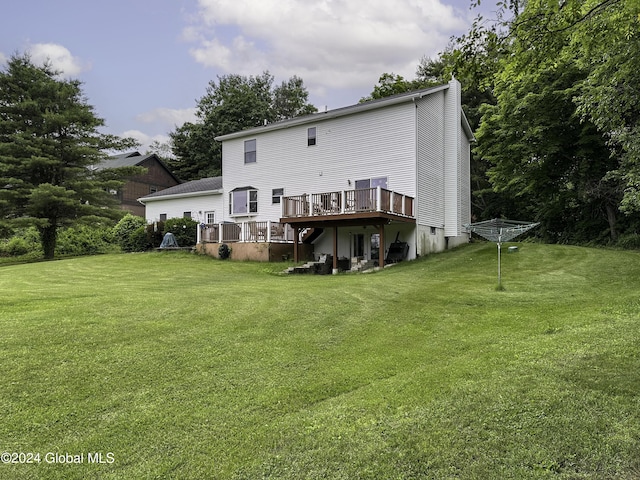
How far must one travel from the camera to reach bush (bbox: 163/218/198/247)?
73.4ft

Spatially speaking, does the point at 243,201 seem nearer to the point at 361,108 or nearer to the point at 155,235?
the point at 155,235

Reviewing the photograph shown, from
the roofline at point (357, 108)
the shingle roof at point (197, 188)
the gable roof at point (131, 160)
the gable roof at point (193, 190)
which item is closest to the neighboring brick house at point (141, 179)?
the gable roof at point (131, 160)

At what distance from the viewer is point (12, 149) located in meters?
21.4

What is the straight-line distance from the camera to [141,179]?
40594mm

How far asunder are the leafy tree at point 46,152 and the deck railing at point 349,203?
1251cm

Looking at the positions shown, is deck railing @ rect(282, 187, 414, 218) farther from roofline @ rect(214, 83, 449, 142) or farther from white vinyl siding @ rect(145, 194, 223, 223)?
white vinyl siding @ rect(145, 194, 223, 223)

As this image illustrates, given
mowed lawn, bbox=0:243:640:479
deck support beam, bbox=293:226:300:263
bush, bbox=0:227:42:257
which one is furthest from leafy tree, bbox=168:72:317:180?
mowed lawn, bbox=0:243:640:479

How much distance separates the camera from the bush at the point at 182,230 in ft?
73.4

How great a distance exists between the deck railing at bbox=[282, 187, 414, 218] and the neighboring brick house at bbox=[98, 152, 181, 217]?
27.0 metres

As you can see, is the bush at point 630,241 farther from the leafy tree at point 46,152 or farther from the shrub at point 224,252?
the leafy tree at point 46,152

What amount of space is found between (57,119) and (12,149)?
8.74 ft

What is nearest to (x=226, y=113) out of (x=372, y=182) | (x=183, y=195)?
(x=183, y=195)

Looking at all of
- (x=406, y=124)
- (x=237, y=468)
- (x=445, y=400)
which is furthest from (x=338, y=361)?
(x=406, y=124)

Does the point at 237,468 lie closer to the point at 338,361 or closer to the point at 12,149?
the point at 338,361
